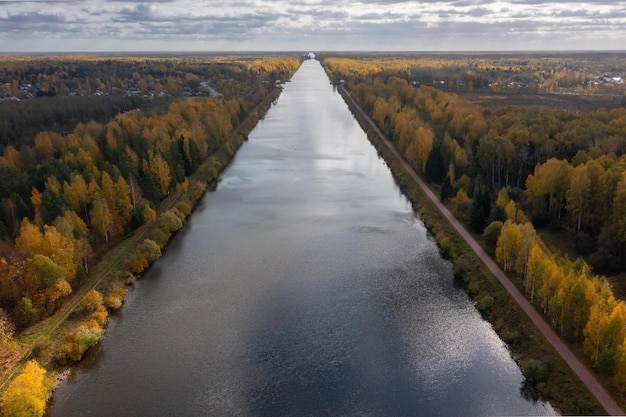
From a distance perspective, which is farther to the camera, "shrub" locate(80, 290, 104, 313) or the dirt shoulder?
the dirt shoulder

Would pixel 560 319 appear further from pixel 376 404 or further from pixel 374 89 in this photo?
pixel 374 89

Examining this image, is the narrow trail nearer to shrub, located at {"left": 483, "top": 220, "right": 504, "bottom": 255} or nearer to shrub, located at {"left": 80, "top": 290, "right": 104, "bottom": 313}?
shrub, located at {"left": 80, "top": 290, "right": 104, "bottom": 313}

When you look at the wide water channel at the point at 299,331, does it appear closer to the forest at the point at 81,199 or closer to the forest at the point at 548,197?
the forest at the point at 81,199

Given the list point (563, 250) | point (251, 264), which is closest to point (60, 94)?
point (251, 264)

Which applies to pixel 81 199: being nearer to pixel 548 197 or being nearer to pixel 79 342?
pixel 79 342

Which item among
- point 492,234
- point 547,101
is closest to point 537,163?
point 492,234

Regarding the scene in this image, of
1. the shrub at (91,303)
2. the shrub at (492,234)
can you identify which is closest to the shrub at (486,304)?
the shrub at (492,234)

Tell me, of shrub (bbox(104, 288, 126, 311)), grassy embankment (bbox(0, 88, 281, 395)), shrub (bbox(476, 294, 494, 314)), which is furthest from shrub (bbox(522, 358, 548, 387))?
shrub (bbox(104, 288, 126, 311))
